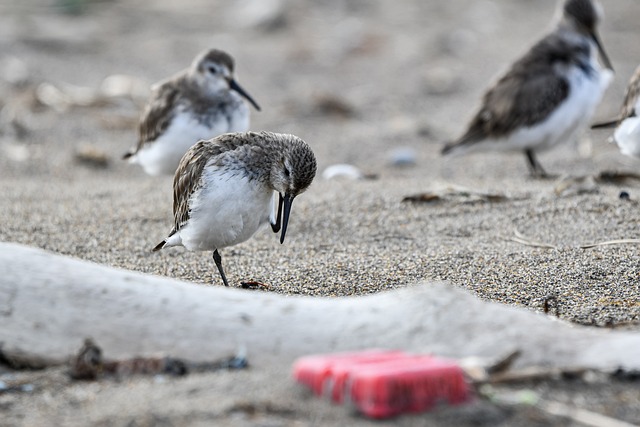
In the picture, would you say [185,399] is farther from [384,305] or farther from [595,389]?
[595,389]

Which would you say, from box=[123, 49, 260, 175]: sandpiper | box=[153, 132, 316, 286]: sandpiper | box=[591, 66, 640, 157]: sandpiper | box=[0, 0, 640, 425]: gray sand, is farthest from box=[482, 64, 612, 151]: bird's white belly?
box=[153, 132, 316, 286]: sandpiper

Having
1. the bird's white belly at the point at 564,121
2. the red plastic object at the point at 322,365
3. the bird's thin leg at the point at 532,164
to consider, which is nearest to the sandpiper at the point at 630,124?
the bird's white belly at the point at 564,121

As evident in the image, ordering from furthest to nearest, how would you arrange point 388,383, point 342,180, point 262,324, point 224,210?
1. point 342,180
2. point 224,210
3. point 262,324
4. point 388,383

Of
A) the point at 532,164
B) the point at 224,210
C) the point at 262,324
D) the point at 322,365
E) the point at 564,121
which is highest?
the point at 322,365

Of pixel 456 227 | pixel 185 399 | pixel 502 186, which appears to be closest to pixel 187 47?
pixel 502 186

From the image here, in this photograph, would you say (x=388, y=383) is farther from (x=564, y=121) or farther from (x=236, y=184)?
(x=564, y=121)

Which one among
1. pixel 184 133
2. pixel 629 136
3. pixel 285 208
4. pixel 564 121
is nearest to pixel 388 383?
pixel 285 208

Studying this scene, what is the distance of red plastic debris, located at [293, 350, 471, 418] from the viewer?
251cm

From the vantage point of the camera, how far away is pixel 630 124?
6.02 meters

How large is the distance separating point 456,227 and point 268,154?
50.2 inches

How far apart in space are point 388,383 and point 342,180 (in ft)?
14.5

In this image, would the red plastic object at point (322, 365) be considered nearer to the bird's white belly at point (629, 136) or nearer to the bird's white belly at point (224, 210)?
the bird's white belly at point (224, 210)

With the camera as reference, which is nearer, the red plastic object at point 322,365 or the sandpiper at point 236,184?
the red plastic object at point 322,365

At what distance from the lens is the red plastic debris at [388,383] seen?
2506mm
